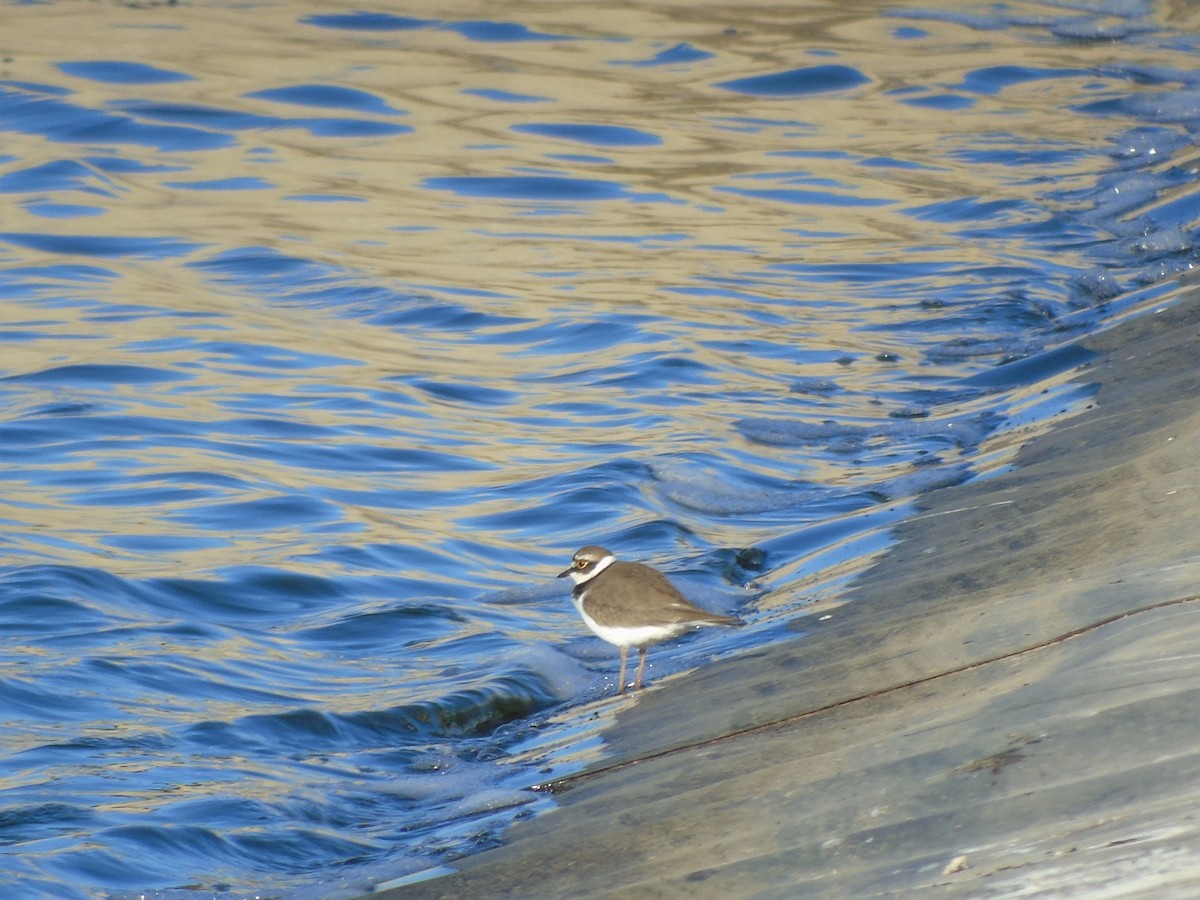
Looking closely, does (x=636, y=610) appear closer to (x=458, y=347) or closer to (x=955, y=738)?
(x=955, y=738)

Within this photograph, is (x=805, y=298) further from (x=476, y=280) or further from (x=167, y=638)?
(x=167, y=638)

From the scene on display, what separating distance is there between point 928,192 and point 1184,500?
10147 millimetres

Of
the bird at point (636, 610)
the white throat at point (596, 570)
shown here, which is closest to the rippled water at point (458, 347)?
the bird at point (636, 610)

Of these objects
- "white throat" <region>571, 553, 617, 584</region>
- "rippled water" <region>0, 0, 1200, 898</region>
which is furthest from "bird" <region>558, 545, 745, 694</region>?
"rippled water" <region>0, 0, 1200, 898</region>

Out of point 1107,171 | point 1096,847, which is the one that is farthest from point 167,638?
point 1107,171

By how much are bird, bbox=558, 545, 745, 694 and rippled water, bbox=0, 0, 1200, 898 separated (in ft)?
0.97

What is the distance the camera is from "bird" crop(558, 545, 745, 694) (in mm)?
6121

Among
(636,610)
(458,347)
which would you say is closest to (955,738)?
(636,610)

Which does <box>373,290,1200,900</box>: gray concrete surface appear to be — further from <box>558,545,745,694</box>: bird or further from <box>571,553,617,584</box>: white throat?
<box>571,553,617,584</box>: white throat

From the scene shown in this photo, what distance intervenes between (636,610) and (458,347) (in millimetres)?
5316

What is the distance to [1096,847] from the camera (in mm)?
3061

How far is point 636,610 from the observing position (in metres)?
6.17

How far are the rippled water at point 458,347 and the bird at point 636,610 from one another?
0.97ft

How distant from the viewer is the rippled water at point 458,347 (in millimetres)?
6289
